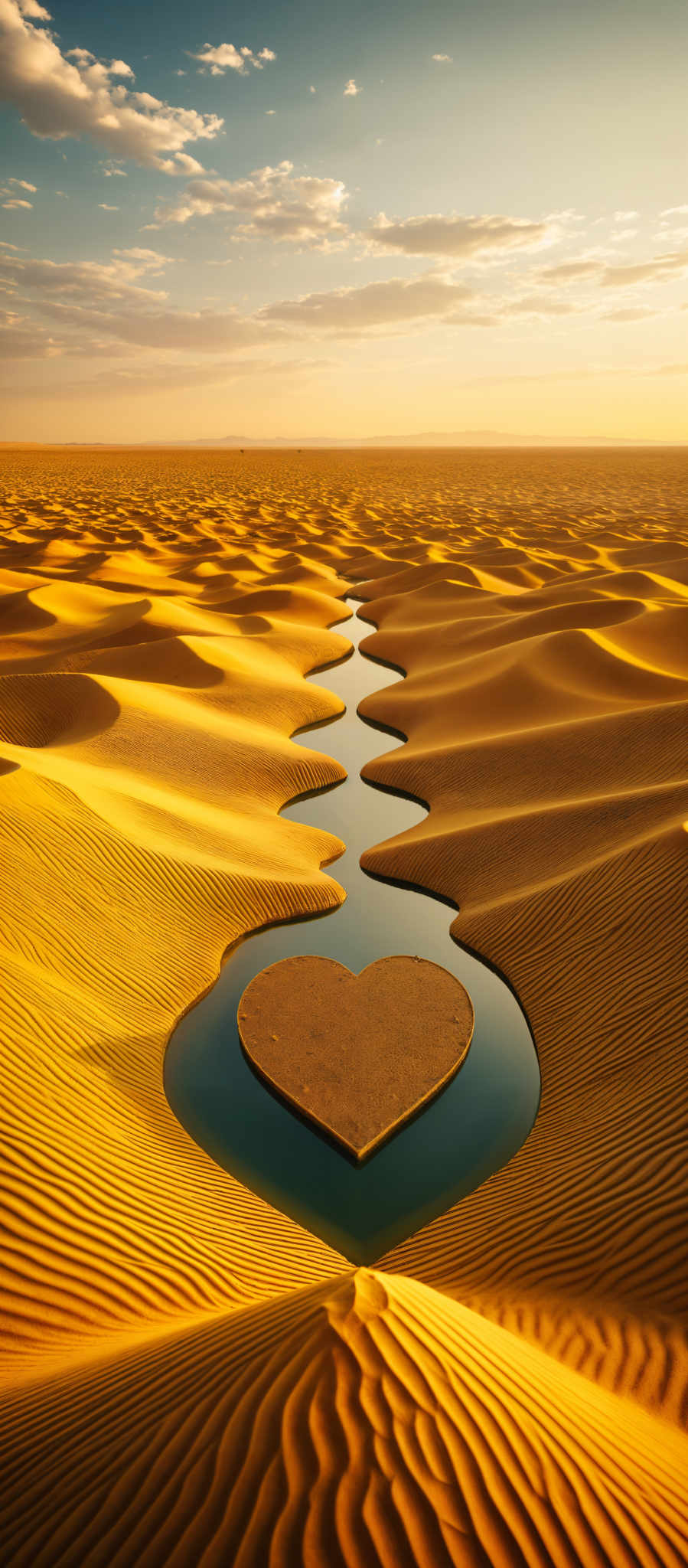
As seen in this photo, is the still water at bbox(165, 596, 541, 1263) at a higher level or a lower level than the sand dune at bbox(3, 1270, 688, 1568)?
lower

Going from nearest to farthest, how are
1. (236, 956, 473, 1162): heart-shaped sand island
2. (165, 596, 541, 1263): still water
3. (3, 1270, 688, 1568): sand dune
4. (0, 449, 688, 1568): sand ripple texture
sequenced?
(3, 1270, 688, 1568): sand dune
(0, 449, 688, 1568): sand ripple texture
(165, 596, 541, 1263): still water
(236, 956, 473, 1162): heart-shaped sand island

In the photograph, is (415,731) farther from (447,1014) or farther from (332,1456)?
(332,1456)

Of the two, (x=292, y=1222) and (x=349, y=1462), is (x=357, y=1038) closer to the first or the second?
(x=292, y=1222)

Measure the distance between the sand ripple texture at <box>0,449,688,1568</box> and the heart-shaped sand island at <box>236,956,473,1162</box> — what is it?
1120mm

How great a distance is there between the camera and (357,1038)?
9.52 m

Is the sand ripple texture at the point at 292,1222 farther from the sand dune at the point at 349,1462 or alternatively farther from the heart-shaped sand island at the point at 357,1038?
the heart-shaped sand island at the point at 357,1038

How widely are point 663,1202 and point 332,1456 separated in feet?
13.0

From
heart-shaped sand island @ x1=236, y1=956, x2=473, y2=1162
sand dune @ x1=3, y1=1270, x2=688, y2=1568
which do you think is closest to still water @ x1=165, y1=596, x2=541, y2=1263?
heart-shaped sand island @ x1=236, y1=956, x2=473, y2=1162

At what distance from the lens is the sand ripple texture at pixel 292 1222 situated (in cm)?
356

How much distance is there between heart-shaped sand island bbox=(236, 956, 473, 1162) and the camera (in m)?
8.63

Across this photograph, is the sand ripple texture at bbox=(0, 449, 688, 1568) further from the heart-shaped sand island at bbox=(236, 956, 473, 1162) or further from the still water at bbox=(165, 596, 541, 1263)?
the heart-shaped sand island at bbox=(236, 956, 473, 1162)

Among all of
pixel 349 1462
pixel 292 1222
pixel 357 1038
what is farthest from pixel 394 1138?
pixel 349 1462

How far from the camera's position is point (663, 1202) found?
6.41 meters

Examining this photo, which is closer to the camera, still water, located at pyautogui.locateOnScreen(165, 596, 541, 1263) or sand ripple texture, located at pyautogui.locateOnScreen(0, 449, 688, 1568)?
sand ripple texture, located at pyautogui.locateOnScreen(0, 449, 688, 1568)
